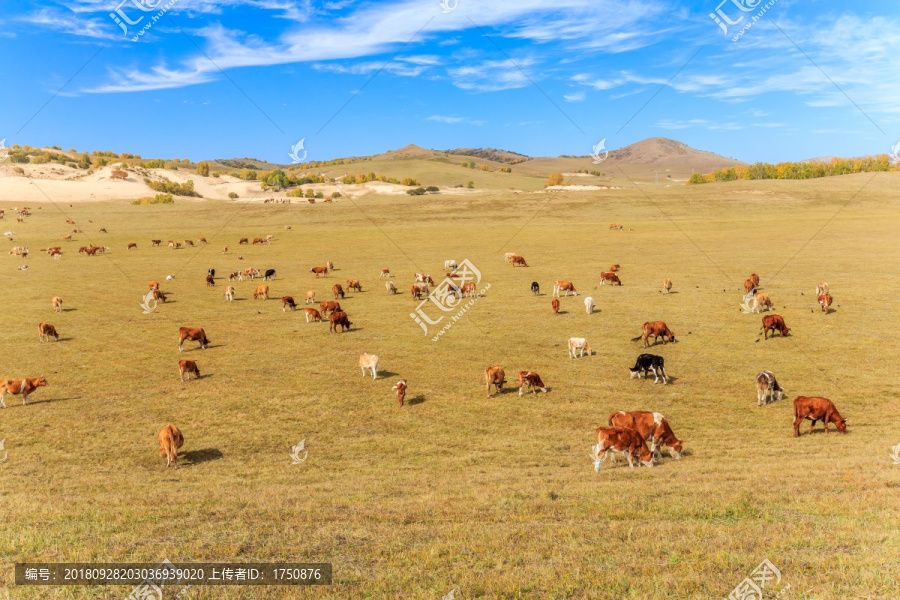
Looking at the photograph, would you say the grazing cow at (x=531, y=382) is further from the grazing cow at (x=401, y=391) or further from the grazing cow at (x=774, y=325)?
the grazing cow at (x=774, y=325)

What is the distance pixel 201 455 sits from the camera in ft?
48.8

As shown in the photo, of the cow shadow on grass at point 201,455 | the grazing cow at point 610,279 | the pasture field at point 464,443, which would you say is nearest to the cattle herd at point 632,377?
the grazing cow at point 610,279

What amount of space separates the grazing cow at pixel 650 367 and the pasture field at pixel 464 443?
0.79m

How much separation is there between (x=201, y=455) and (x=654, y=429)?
39.7 ft

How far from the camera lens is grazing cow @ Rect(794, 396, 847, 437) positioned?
49.3 ft

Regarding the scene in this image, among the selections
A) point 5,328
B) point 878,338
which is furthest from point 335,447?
point 5,328

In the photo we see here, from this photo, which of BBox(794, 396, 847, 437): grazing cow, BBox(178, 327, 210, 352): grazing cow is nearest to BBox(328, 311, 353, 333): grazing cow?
BBox(178, 327, 210, 352): grazing cow

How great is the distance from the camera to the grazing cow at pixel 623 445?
1289 cm

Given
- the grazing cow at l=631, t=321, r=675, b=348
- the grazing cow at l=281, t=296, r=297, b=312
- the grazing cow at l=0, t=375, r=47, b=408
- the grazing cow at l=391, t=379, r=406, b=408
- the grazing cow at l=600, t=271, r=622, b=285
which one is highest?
the grazing cow at l=600, t=271, r=622, b=285

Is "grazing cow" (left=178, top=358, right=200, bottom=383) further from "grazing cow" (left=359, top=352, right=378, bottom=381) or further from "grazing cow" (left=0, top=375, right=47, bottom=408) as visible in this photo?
"grazing cow" (left=359, top=352, right=378, bottom=381)

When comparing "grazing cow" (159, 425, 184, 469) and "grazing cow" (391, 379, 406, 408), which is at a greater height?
"grazing cow" (391, 379, 406, 408)

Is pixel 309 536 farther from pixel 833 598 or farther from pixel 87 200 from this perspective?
pixel 87 200

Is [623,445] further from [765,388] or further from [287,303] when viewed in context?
[287,303]

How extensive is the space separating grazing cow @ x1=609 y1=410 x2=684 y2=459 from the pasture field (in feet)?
1.25
